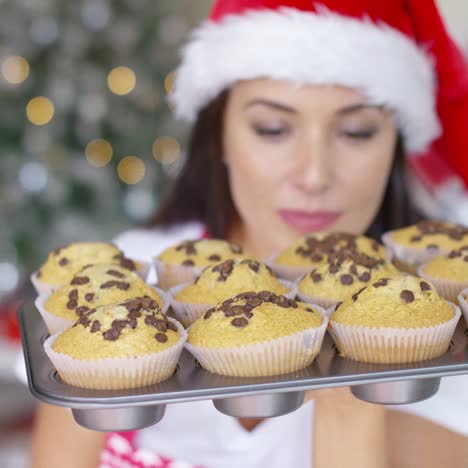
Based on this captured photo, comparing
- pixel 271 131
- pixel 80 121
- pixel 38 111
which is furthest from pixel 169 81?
pixel 271 131

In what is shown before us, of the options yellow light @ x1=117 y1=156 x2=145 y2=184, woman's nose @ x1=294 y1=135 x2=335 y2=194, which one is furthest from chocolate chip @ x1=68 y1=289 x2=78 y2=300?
yellow light @ x1=117 y1=156 x2=145 y2=184

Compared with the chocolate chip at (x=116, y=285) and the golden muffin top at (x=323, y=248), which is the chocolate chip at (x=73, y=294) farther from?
the golden muffin top at (x=323, y=248)

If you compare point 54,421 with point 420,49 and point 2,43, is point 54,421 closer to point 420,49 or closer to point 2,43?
point 420,49

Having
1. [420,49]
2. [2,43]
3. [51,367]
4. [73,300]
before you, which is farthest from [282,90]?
[2,43]

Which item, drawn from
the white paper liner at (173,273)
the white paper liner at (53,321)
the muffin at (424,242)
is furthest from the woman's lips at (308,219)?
the white paper liner at (53,321)

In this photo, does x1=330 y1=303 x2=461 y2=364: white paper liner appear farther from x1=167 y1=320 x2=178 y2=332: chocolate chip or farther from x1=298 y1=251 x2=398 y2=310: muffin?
x1=167 y1=320 x2=178 y2=332: chocolate chip

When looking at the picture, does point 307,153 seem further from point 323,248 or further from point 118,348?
point 118,348
